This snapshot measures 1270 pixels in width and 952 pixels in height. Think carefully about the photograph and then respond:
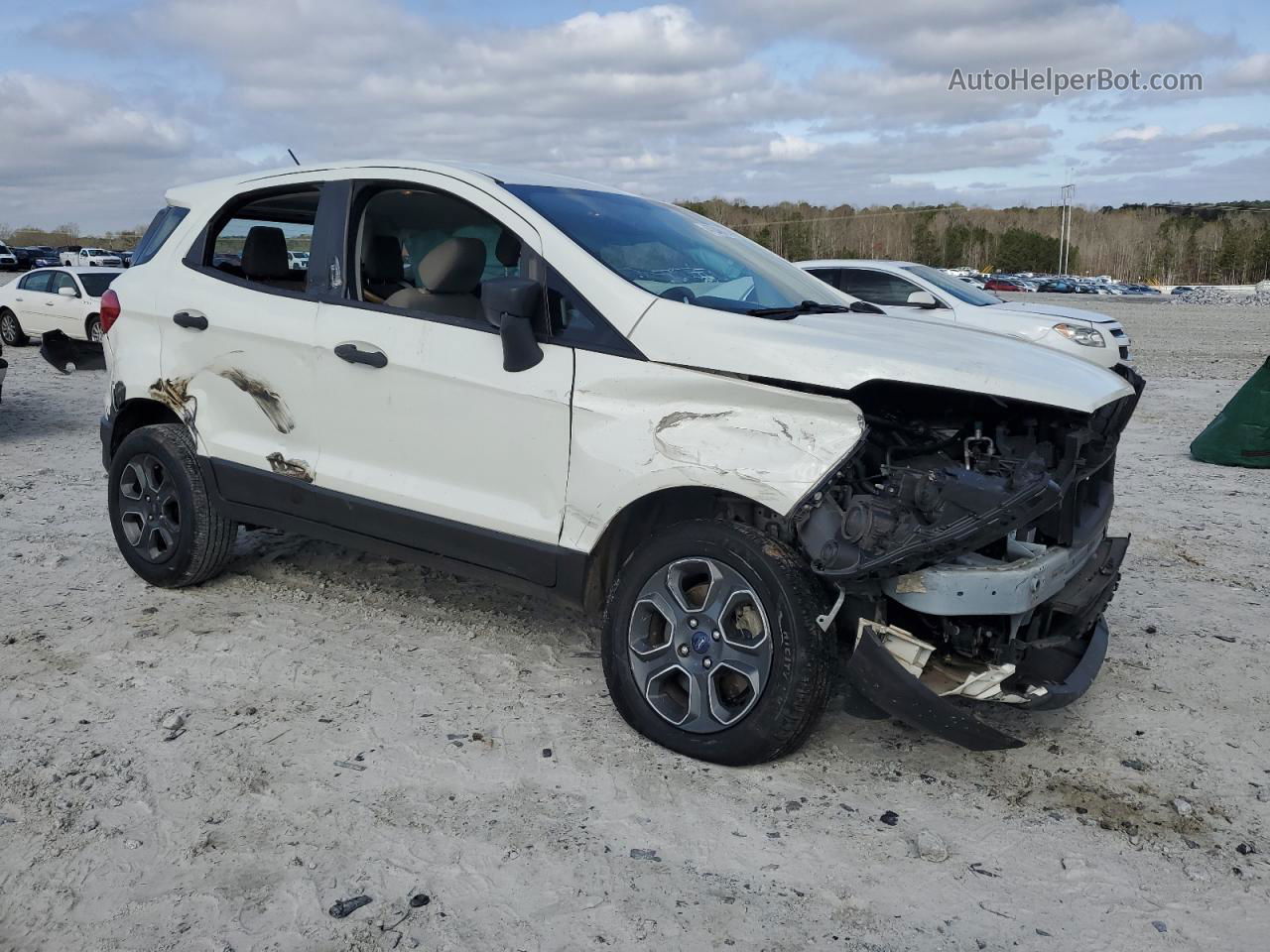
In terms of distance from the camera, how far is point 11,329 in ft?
59.2

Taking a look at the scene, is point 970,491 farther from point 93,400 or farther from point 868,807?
point 93,400

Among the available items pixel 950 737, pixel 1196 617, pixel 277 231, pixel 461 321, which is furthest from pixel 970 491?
pixel 277 231

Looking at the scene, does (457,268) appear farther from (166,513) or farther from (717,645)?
(166,513)

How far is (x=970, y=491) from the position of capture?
3.28 m

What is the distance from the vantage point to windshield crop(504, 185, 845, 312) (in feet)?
13.3

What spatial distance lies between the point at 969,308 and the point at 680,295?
8.98 metres

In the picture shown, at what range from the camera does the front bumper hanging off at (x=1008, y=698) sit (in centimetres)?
337

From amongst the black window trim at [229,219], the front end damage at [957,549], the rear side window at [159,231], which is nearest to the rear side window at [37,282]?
the rear side window at [159,231]

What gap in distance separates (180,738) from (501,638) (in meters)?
1.44

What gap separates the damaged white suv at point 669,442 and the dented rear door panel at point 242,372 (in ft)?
0.05

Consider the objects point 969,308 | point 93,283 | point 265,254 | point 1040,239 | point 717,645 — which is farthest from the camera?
point 1040,239

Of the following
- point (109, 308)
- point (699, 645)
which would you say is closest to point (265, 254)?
point (109, 308)

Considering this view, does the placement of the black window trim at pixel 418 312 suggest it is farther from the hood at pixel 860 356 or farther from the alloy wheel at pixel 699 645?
the alloy wheel at pixel 699 645

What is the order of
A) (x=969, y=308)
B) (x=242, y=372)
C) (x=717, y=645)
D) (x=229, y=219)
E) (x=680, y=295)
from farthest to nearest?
(x=969, y=308) < (x=229, y=219) < (x=242, y=372) < (x=680, y=295) < (x=717, y=645)
